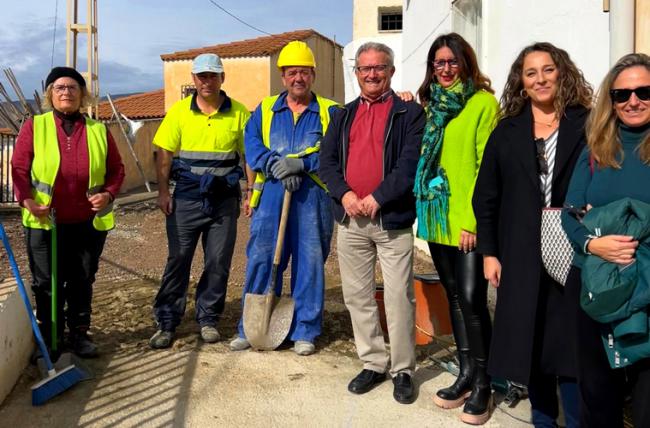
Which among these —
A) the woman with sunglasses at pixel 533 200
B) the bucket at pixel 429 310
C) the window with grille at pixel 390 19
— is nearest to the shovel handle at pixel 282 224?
the bucket at pixel 429 310

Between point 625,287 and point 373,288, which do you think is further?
point 373,288

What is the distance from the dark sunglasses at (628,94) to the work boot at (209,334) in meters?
3.05

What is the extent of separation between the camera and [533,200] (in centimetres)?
262

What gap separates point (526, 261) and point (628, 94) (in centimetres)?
78

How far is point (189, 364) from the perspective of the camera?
3.98m

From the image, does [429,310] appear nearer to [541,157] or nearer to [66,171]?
[541,157]

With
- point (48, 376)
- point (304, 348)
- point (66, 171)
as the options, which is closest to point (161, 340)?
point (48, 376)

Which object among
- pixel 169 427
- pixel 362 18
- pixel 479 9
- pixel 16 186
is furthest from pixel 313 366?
pixel 362 18

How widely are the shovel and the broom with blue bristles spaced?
106cm

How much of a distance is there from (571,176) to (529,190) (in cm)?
17

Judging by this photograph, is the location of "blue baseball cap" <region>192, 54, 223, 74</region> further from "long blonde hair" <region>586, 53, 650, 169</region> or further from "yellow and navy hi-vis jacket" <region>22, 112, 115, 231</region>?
"long blonde hair" <region>586, 53, 650, 169</region>

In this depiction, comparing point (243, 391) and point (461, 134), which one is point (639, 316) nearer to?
point (461, 134)

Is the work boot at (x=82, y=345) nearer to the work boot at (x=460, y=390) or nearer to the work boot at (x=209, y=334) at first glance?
the work boot at (x=209, y=334)

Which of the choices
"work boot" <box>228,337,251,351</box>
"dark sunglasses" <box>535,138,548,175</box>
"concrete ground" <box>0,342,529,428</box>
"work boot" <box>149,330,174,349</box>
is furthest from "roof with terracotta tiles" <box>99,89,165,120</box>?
"dark sunglasses" <box>535,138,548,175</box>
